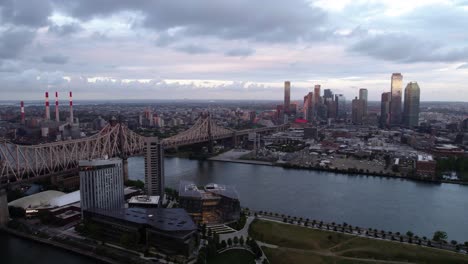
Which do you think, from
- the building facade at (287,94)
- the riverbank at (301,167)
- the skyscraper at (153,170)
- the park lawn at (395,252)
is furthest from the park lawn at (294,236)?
the building facade at (287,94)

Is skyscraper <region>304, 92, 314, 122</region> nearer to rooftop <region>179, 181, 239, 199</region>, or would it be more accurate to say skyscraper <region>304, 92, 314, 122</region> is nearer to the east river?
the east river

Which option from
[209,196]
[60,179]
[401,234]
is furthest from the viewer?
[60,179]

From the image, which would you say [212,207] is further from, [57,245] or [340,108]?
[340,108]

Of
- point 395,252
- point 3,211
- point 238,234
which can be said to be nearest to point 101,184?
point 3,211

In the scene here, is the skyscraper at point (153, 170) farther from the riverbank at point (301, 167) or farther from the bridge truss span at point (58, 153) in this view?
the riverbank at point (301, 167)

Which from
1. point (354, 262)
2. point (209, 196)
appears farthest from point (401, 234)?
point (209, 196)

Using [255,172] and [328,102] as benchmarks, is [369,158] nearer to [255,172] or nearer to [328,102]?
[255,172]
